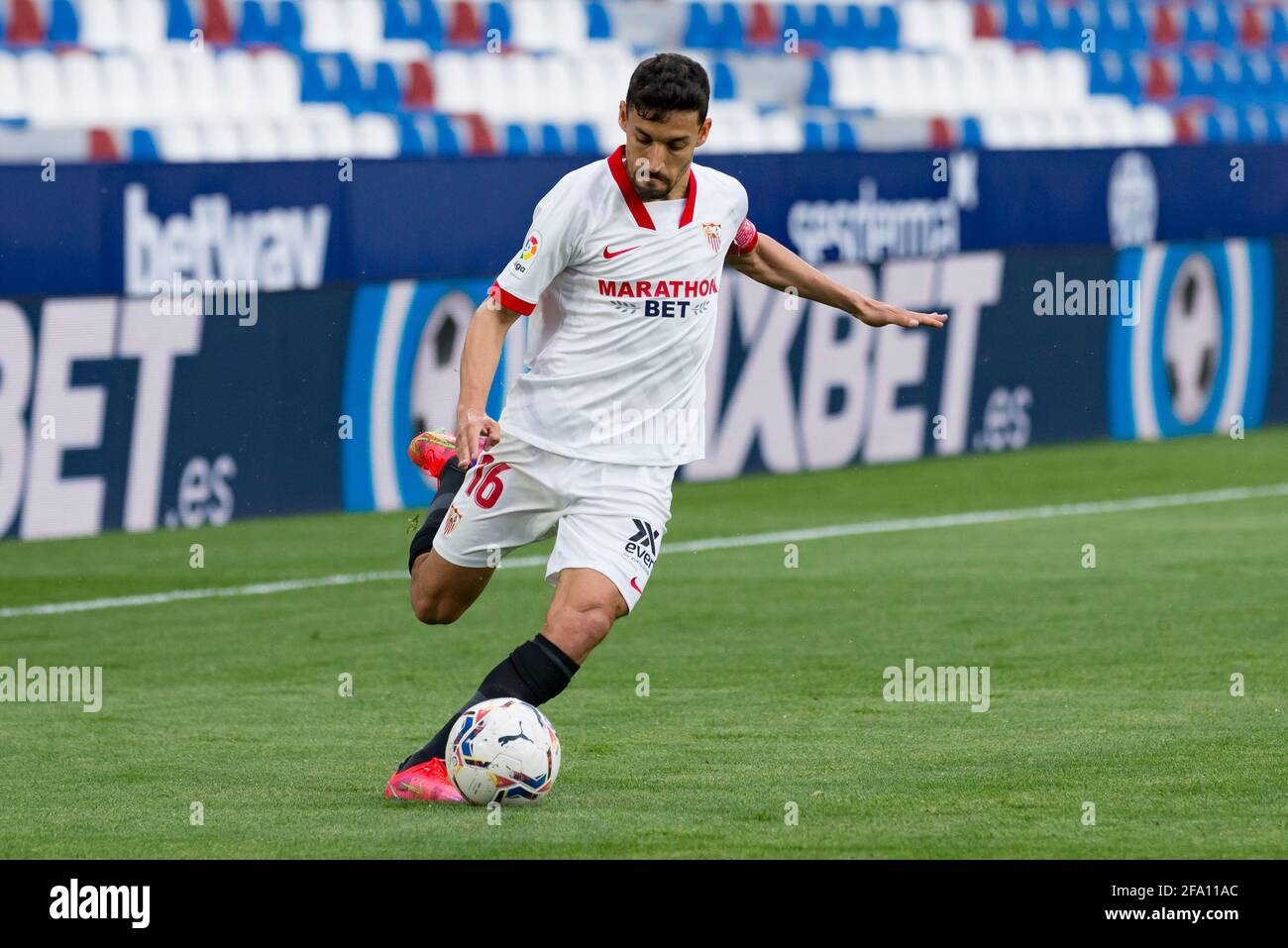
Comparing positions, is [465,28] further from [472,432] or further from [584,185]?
[472,432]

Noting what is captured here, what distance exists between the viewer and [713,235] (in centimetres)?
652

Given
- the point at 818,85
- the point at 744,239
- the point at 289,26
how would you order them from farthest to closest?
the point at 818,85 < the point at 289,26 < the point at 744,239

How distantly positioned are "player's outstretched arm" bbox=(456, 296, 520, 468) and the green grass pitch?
0.98 meters

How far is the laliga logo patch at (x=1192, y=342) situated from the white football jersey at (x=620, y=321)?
10580 millimetres

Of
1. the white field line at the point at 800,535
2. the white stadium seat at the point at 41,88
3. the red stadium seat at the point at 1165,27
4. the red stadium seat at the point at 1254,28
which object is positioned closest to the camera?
the white field line at the point at 800,535

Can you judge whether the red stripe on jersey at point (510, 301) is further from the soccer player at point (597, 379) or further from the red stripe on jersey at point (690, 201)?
the red stripe on jersey at point (690, 201)

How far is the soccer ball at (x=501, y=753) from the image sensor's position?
6.10 metres

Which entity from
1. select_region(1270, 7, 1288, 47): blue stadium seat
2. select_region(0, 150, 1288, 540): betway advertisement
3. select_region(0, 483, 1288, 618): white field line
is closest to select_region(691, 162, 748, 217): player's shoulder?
select_region(0, 483, 1288, 618): white field line

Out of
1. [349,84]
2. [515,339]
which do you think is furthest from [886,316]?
[349,84]

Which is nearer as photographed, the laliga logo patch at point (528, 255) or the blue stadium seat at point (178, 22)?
the laliga logo patch at point (528, 255)

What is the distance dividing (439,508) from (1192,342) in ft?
36.8

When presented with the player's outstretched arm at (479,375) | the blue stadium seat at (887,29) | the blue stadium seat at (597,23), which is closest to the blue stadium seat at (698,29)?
the blue stadium seat at (597,23)
